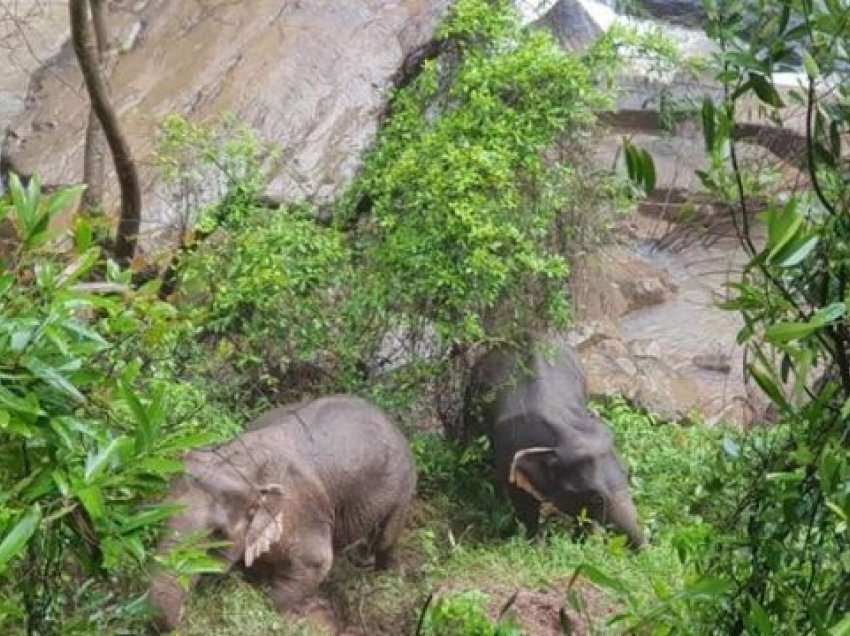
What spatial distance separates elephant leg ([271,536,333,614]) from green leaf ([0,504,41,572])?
3977 mm

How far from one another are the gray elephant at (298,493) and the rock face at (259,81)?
196cm

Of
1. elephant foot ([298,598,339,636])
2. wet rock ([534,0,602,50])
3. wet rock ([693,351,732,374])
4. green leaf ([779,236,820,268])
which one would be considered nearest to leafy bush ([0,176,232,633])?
green leaf ([779,236,820,268])

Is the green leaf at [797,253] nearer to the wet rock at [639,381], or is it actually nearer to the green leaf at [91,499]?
the green leaf at [91,499]

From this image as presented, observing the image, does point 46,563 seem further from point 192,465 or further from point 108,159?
point 108,159

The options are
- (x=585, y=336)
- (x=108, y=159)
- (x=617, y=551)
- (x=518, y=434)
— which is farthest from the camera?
(x=585, y=336)

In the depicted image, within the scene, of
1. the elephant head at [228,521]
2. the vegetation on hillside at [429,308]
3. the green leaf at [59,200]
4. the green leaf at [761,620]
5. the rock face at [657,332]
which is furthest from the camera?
the rock face at [657,332]

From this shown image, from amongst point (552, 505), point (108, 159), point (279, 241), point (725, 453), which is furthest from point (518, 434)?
point (725, 453)

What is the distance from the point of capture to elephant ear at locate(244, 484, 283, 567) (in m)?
5.99

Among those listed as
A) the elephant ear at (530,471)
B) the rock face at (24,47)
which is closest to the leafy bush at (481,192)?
the elephant ear at (530,471)

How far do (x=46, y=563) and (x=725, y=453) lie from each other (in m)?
1.21

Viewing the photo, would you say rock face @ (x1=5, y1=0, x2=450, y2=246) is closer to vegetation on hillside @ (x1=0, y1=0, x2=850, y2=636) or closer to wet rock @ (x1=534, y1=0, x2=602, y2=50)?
vegetation on hillside @ (x1=0, y1=0, x2=850, y2=636)

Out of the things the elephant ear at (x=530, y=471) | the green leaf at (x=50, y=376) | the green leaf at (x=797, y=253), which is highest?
the green leaf at (x=50, y=376)

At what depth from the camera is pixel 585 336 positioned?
9938 millimetres

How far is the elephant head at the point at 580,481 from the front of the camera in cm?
755
